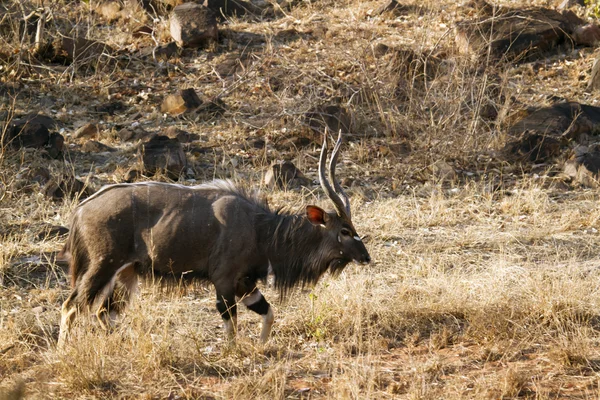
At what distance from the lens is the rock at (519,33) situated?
13.6m

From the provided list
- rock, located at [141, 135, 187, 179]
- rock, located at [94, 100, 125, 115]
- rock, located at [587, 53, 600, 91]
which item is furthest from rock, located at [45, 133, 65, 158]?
rock, located at [587, 53, 600, 91]

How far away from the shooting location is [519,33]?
46.1ft

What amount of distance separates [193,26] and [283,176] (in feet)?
17.4

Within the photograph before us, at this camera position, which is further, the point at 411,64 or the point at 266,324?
the point at 411,64

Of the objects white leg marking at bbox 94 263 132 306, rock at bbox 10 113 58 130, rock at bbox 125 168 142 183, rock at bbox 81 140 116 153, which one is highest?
white leg marking at bbox 94 263 132 306

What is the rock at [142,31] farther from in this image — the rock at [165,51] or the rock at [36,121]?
the rock at [36,121]

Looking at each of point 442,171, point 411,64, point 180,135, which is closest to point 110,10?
point 180,135

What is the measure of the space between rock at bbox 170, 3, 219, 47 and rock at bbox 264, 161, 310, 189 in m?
4.93

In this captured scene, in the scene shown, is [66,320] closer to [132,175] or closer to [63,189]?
[63,189]

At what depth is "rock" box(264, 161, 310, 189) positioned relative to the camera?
399 inches

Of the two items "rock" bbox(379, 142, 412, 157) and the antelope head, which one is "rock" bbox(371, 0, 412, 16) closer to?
"rock" bbox(379, 142, 412, 157)

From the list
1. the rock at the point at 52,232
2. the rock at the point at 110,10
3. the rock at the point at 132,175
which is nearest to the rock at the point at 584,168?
the rock at the point at 132,175

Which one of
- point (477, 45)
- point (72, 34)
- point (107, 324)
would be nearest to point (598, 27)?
point (477, 45)

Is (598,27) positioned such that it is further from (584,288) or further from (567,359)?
(567,359)
